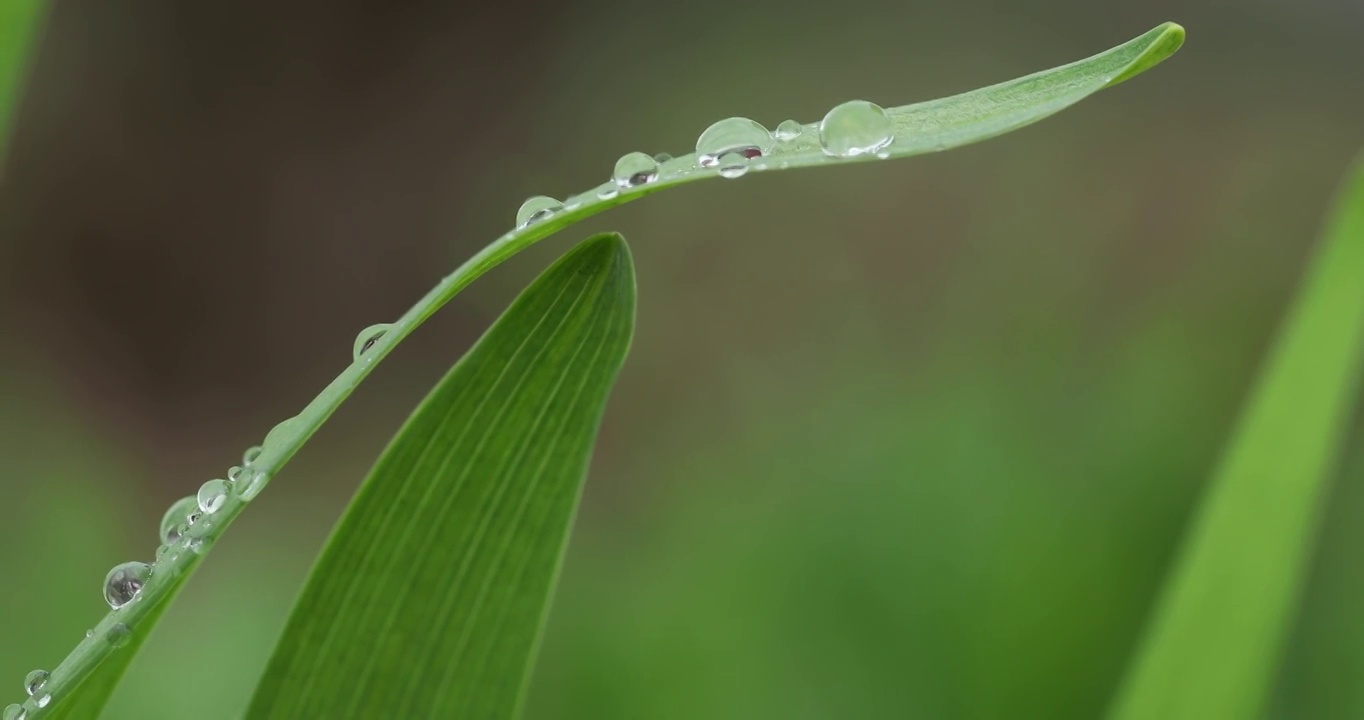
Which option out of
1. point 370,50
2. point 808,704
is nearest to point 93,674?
point 808,704

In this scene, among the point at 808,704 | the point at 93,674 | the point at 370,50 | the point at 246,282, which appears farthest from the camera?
the point at 370,50

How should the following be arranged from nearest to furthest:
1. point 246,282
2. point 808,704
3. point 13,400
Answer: point 808,704
point 13,400
point 246,282

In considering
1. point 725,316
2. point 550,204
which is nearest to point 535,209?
point 550,204

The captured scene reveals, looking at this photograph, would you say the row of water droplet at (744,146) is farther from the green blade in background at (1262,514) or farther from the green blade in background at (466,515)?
the green blade in background at (1262,514)

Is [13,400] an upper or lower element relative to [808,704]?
upper

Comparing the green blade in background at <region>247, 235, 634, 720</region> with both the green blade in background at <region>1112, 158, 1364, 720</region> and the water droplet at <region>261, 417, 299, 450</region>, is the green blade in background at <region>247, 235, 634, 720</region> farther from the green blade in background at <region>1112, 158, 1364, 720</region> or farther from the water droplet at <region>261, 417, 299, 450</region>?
the green blade in background at <region>1112, 158, 1364, 720</region>

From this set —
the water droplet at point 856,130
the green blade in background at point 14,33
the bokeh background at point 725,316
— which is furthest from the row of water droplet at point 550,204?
the bokeh background at point 725,316

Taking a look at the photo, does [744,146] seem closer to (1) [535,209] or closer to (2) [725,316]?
(1) [535,209]

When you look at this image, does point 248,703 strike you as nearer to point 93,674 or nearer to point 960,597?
point 93,674

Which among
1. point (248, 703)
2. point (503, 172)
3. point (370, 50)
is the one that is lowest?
point (248, 703)
